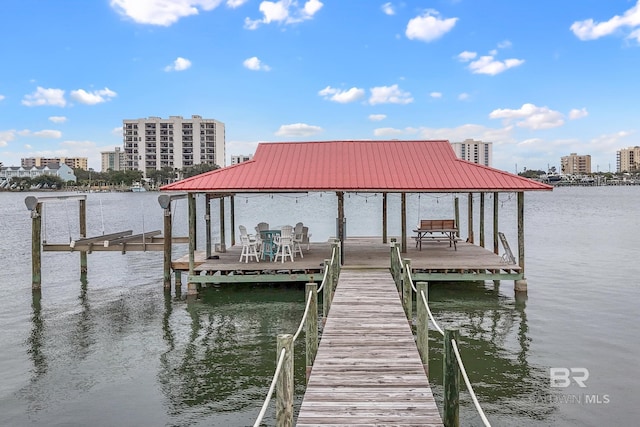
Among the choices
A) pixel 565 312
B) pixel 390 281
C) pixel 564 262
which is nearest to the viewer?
pixel 390 281

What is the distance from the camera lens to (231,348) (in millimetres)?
11828

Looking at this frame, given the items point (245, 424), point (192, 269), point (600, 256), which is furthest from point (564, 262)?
point (245, 424)

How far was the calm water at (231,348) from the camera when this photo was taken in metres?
8.71

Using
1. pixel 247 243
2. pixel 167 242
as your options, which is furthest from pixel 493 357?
pixel 167 242

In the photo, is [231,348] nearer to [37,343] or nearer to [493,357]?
[37,343]

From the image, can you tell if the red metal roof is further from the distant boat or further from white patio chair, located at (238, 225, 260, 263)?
the distant boat

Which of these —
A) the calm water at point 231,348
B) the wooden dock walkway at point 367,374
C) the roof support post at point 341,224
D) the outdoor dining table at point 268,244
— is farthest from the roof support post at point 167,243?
the wooden dock walkway at point 367,374

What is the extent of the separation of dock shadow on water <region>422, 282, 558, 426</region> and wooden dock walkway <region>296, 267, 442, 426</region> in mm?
933

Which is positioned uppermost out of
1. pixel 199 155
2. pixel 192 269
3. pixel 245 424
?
pixel 199 155

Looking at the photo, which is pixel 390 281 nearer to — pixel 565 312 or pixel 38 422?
pixel 565 312

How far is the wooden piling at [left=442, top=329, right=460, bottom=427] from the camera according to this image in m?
6.05

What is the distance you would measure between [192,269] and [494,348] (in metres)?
9.16

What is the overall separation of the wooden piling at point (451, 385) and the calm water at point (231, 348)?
2495 mm

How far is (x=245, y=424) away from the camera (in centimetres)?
820
